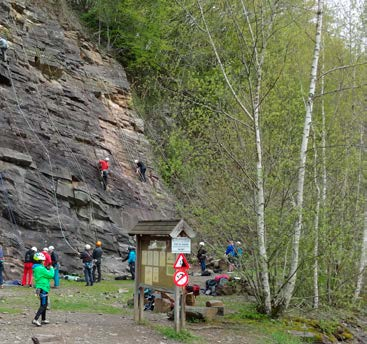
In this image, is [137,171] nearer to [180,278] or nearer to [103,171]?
[103,171]

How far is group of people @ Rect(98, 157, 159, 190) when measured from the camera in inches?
931

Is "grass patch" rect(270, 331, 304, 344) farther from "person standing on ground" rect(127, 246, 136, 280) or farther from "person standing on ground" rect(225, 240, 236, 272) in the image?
"person standing on ground" rect(127, 246, 136, 280)

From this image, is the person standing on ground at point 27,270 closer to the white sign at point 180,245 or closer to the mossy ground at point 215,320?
the mossy ground at point 215,320

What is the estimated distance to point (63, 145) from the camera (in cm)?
2303

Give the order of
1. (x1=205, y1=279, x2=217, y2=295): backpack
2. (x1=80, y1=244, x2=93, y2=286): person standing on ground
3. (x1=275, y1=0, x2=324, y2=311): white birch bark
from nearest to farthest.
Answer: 1. (x1=275, y1=0, x2=324, y2=311): white birch bark
2. (x1=80, y1=244, x2=93, y2=286): person standing on ground
3. (x1=205, y1=279, x2=217, y2=295): backpack

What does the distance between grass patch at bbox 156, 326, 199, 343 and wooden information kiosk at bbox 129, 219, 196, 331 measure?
13 centimetres

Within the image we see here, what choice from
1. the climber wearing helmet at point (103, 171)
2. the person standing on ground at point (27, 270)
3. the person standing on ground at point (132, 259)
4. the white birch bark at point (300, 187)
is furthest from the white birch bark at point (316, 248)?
the climber wearing helmet at point (103, 171)

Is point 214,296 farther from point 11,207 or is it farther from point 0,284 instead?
point 11,207

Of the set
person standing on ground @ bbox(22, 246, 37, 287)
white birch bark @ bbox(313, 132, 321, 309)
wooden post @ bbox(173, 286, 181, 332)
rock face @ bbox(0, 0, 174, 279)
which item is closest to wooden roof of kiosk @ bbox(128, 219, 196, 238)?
wooden post @ bbox(173, 286, 181, 332)

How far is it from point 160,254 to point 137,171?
1533 centimetres

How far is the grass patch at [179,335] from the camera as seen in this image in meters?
10.4

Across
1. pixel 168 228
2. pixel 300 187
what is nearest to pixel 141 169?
pixel 300 187

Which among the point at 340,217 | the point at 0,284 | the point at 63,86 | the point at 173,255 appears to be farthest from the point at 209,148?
the point at 63,86

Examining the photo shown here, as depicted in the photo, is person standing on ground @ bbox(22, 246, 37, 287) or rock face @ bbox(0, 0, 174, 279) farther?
rock face @ bbox(0, 0, 174, 279)
